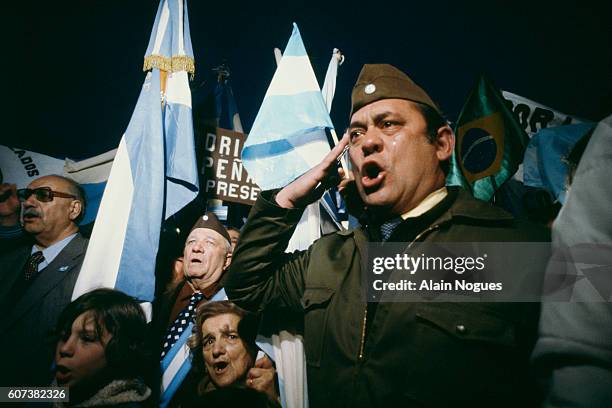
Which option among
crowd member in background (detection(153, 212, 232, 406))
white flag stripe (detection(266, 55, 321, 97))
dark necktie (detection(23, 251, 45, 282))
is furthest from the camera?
white flag stripe (detection(266, 55, 321, 97))

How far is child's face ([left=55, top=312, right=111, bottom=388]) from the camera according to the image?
102 inches

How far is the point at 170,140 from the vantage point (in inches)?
165

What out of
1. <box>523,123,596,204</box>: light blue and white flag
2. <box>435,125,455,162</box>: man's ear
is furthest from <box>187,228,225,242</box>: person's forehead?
<box>523,123,596,204</box>: light blue and white flag

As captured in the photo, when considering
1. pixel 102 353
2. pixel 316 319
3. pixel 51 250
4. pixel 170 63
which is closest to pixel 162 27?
pixel 170 63

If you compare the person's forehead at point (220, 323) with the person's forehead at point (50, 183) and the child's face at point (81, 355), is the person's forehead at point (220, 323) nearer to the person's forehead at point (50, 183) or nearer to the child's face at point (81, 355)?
the child's face at point (81, 355)

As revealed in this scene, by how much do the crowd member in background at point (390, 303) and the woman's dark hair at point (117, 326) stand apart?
3.79 ft

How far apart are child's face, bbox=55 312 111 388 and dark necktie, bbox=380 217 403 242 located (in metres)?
2.21

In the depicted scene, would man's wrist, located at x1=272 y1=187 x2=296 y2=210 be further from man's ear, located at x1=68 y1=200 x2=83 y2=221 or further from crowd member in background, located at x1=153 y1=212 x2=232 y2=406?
man's ear, located at x1=68 y1=200 x2=83 y2=221

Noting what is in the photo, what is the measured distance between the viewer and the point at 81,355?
2.63 m

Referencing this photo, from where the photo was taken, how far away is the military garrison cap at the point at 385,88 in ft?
7.65

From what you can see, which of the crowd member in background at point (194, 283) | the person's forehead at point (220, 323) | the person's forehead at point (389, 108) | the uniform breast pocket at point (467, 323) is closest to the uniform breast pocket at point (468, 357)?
the uniform breast pocket at point (467, 323)

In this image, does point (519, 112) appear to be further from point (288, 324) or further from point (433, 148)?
point (288, 324)

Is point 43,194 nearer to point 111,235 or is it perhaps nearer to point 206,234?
point 111,235

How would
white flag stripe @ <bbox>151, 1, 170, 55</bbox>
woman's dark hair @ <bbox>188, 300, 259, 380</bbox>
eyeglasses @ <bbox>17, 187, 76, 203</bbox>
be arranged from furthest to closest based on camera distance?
white flag stripe @ <bbox>151, 1, 170, 55</bbox> < eyeglasses @ <bbox>17, 187, 76, 203</bbox> < woman's dark hair @ <bbox>188, 300, 259, 380</bbox>
